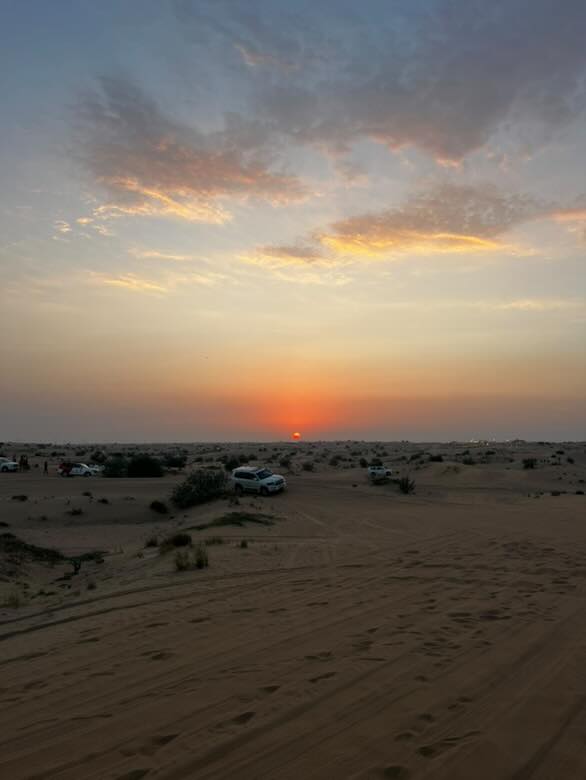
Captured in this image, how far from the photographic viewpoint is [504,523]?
22109mm

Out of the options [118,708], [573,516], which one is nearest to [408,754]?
[118,708]

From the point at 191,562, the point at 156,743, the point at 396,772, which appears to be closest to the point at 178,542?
the point at 191,562

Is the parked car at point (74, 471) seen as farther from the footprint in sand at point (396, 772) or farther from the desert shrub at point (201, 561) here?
Answer: the footprint in sand at point (396, 772)

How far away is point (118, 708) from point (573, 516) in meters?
22.3

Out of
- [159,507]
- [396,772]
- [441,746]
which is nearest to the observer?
[396,772]

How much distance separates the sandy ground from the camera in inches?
196

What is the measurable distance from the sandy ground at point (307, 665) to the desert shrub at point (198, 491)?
1879cm

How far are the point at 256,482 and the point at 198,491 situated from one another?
457 cm

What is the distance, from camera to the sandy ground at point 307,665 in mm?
4988

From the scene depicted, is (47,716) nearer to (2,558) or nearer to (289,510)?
(2,558)

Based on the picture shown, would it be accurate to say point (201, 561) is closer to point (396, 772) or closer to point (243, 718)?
point (243, 718)

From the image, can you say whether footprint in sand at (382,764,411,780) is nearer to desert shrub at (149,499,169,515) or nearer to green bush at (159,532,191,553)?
green bush at (159,532,191,553)

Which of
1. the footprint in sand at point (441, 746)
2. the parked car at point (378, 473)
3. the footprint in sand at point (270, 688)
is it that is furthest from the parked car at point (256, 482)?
the footprint in sand at point (441, 746)

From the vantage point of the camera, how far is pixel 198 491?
36.4 meters
